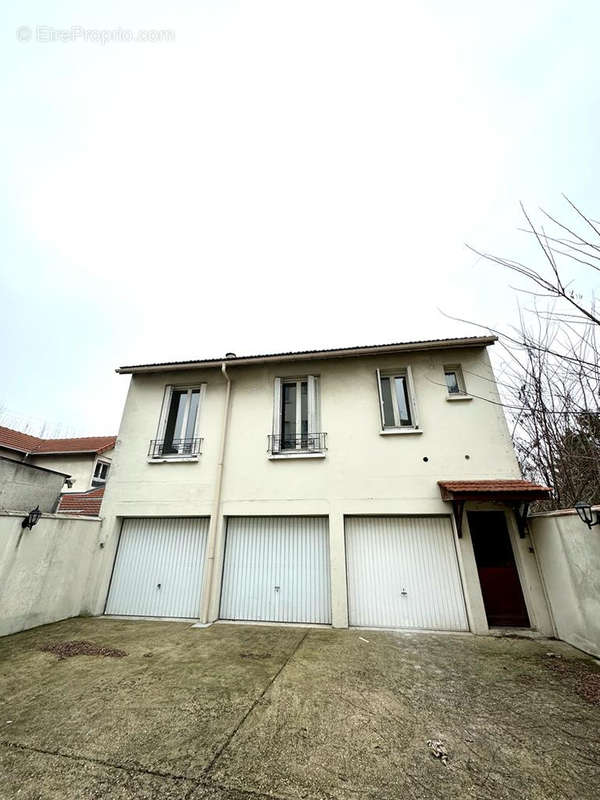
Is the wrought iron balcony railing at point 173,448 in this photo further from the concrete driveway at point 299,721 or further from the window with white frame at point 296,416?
the concrete driveway at point 299,721

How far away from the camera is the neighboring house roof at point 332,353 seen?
23.3 feet

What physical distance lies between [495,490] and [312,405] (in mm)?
4145

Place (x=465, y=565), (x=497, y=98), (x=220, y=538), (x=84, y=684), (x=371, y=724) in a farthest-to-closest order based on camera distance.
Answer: (x=220, y=538) → (x=465, y=565) → (x=497, y=98) → (x=84, y=684) → (x=371, y=724)

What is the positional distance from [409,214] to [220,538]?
24.2 feet

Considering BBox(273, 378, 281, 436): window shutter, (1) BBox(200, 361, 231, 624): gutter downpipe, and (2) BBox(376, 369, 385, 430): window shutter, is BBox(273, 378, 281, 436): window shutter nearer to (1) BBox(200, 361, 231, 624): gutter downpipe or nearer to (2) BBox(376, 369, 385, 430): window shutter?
(1) BBox(200, 361, 231, 624): gutter downpipe

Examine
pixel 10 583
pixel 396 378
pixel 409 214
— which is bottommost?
pixel 10 583

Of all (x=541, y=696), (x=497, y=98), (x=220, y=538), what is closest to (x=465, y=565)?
(x=541, y=696)

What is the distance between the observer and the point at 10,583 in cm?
537

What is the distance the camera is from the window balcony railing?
7137 millimetres

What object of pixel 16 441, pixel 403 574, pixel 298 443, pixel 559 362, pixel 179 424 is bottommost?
pixel 403 574

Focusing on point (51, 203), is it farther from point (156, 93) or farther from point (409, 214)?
point (409, 214)

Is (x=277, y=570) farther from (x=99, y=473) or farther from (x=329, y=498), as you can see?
(x=99, y=473)

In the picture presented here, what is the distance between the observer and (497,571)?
19.3ft

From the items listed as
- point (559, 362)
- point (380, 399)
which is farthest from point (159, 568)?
point (559, 362)
